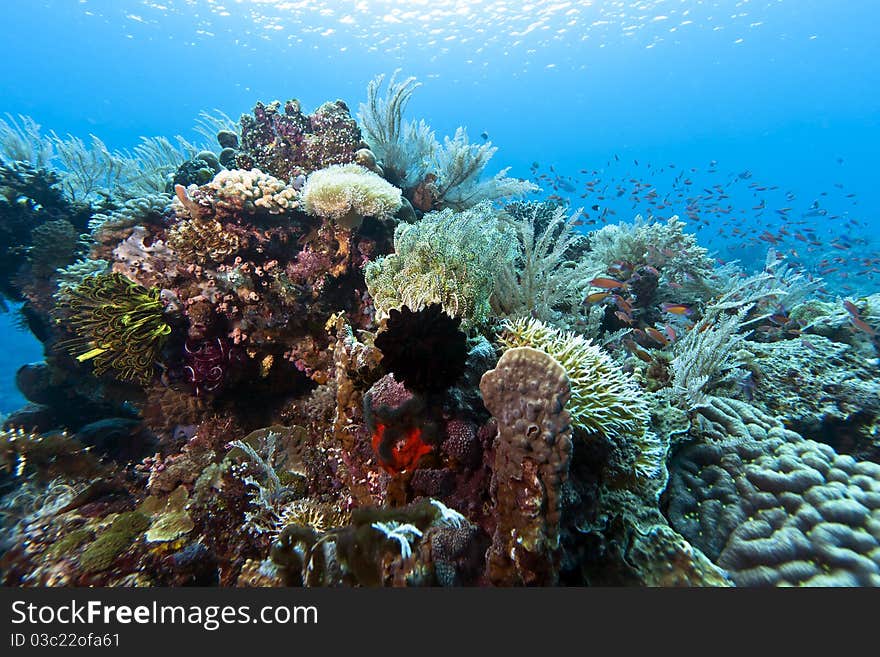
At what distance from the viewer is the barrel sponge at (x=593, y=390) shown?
9.53ft

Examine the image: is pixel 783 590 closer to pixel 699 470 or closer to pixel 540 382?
pixel 699 470

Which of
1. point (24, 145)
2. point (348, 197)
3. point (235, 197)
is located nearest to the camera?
point (348, 197)

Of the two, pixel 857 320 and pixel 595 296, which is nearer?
pixel 595 296

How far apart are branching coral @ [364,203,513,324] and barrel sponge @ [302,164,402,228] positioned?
794 mm

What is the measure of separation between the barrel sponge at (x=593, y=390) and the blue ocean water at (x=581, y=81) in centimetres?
1208

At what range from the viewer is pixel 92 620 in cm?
225

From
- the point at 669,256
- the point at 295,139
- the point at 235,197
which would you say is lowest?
the point at 669,256

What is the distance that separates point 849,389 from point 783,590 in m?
4.02

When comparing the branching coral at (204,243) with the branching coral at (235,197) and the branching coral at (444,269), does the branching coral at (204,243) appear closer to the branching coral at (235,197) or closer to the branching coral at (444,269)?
the branching coral at (235,197)

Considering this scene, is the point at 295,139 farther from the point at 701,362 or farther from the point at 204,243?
the point at 701,362

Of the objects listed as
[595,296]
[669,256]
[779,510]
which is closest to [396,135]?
[595,296]

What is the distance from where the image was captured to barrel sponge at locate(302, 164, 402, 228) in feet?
15.5

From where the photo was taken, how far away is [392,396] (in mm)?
2848

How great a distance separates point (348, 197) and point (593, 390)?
12.2 ft
